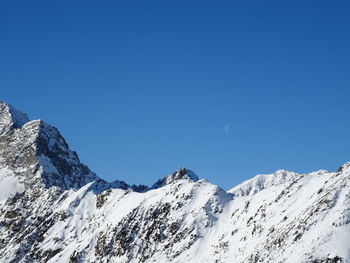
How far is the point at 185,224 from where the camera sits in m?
103

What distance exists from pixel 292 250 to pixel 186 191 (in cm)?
4315

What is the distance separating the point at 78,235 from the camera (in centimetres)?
12175

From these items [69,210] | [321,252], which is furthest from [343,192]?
[69,210]

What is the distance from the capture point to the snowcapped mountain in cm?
7256

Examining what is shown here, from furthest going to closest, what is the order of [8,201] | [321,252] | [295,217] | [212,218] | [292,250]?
[8,201], [212,218], [295,217], [292,250], [321,252]

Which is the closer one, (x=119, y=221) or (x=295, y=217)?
(x=295, y=217)

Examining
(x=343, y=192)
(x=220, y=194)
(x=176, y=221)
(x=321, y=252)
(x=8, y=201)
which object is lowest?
(x=321, y=252)

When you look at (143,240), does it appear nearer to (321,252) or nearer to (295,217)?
(295,217)

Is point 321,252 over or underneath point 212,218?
underneath

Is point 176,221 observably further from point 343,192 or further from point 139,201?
point 343,192

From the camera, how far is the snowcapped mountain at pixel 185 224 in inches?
2857

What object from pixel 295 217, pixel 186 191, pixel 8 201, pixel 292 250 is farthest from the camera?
pixel 8 201

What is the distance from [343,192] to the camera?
74000 mm

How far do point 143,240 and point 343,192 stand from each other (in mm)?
44995
